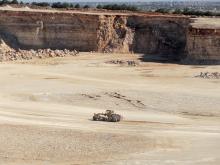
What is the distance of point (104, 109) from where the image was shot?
24.7 m

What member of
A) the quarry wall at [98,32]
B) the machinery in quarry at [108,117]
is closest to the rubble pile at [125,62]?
the quarry wall at [98,32]

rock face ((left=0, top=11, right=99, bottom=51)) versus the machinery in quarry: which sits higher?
rock face ((left=0, top=11, right=99, bottom=51))

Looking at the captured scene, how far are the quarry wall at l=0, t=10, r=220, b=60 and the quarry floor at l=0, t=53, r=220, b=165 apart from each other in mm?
2278

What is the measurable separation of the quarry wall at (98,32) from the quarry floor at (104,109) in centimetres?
228

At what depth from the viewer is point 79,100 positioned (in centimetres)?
2630

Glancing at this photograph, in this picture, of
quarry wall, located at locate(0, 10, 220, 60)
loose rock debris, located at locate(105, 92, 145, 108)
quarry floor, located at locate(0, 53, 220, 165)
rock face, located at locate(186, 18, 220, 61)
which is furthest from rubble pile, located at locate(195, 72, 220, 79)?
loose rock debris, located at locate(105, 92, 145, 108)

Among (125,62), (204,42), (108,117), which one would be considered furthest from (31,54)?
(108,117)

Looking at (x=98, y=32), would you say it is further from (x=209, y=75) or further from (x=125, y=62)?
(x=209, y=75)

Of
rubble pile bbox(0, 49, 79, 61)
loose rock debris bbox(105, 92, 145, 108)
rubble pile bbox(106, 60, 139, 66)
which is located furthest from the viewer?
rubble pile bbox(0, 49, 79, 61)

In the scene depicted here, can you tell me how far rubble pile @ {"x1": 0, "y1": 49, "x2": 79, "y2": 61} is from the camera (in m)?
39.2

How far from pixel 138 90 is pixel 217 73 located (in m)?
5.94

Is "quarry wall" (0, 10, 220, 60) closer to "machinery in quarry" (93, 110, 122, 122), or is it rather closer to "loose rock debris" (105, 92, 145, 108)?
"loose rock debris" (105, 92, 145, 108)

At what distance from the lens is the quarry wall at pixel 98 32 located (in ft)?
130

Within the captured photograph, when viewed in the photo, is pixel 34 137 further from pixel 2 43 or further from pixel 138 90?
pixel 2 43
